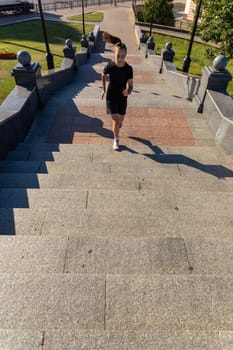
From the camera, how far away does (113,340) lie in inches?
72.3

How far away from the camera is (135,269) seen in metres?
2.54

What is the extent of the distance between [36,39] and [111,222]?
78.8ft

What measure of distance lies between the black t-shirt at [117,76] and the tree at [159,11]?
26.2 meters

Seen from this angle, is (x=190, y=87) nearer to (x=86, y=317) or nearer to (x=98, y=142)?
(x=98, y=142)

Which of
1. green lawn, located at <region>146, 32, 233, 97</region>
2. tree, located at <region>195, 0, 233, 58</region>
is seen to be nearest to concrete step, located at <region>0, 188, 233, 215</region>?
tree, located at <region>195, 0, 233, 58</region>

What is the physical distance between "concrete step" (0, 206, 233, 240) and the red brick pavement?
10.1ft

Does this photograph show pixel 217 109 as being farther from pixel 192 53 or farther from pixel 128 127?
pixel 192 53

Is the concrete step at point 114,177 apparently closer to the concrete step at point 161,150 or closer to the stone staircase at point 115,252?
the stone staircase at point 115,252

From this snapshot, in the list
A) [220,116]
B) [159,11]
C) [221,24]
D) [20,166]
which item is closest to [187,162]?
[220,116]

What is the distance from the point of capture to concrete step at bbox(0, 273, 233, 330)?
6.68ft

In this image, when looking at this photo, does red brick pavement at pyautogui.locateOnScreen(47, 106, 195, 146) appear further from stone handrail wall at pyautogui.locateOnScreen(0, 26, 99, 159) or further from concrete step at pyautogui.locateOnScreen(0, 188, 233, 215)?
concrete step at pyautogui.locateOnScreen(0, 188, 233, 215)

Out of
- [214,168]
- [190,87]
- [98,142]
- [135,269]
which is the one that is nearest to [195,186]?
[214,168]

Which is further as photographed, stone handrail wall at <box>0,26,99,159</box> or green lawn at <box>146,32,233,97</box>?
green lawn at <box>146,32,233,97</box>

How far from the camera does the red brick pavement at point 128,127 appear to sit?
6.41m
